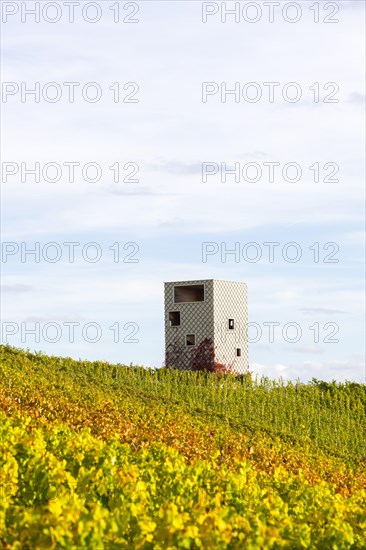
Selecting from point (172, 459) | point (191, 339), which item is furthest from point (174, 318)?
point (172, 459)

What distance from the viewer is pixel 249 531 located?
220 inches

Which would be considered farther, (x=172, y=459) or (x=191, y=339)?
(x=191, y=339)

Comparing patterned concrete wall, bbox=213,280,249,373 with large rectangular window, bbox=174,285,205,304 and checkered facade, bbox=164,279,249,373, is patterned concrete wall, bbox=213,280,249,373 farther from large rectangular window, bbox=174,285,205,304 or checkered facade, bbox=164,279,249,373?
large rectangular window, bbox=174,285,205,304

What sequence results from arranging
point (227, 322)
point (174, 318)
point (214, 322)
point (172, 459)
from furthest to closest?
point (174, 318)
point (227, 322)
point (214, 322)
point (172, 459)

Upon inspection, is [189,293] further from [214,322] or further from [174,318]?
[214,322]

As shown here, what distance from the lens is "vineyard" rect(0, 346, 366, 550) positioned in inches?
204

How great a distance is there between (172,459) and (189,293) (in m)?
31.0

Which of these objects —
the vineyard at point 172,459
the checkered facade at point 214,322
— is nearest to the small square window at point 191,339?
the checkered facade at point 214,322

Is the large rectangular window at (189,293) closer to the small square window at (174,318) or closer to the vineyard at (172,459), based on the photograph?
the small square window at (174,318)

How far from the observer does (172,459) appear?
854 centimetres

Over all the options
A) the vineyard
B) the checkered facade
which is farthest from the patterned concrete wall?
the vineyard

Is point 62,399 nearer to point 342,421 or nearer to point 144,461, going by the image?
point 144,461

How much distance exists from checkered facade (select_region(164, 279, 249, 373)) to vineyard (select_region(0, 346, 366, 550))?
8.96 metres

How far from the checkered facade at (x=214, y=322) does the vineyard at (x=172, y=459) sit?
29.4 feet
